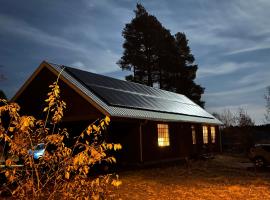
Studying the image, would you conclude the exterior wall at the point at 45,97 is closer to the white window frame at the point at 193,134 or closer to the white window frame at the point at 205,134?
the white window frame at the point at 193,134

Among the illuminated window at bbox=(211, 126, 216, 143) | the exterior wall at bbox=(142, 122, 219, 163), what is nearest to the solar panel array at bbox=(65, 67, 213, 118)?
the exterior wall at bbox=(142, 122, 219, 163)

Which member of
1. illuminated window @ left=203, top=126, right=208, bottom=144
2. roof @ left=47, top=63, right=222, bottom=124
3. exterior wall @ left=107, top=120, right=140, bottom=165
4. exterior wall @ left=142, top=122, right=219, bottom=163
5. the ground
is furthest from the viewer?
illuminated window @ left=203, top=126, right=208, bottom=144

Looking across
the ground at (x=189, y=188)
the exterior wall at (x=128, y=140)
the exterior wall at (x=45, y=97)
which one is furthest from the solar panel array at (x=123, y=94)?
the ground at (x=189, y=188)

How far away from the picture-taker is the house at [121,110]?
19719 millimetres

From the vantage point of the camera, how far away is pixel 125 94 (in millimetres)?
23188

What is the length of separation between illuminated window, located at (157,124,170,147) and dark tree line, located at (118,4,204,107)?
2716cm

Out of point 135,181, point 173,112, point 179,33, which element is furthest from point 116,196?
point 179,33

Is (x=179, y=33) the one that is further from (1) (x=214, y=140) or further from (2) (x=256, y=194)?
(2) (x=256, y=194)

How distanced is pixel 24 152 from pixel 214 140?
103 ft

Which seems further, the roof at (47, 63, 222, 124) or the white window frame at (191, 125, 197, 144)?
the white window frame at (191, 125, 197, 144)

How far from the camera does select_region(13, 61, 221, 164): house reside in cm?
1972

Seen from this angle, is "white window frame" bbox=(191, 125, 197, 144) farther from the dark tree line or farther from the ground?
the dark tree line

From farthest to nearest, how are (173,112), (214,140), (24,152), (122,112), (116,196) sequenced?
1. (214,140)
2. (173,112)
3. (122,112)
4. (116,196)
5. (24,152)

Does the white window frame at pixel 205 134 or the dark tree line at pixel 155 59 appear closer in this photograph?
the white window frame at pixel 205 134
